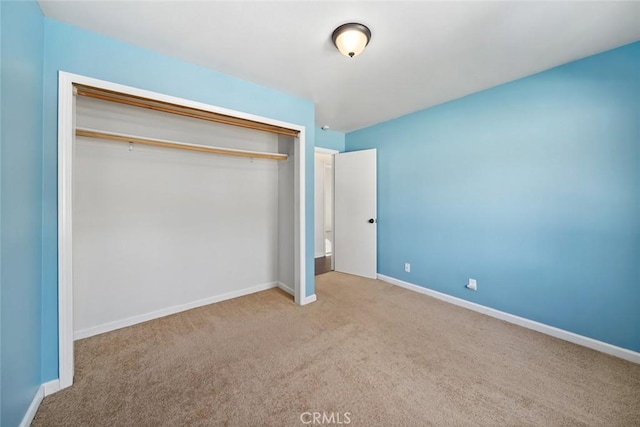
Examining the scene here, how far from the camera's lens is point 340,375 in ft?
5.76

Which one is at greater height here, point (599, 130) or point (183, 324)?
point (599, 130)

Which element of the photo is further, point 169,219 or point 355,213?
point 355,213

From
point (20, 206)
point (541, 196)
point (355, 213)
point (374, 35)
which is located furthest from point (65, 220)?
point (541, 196)

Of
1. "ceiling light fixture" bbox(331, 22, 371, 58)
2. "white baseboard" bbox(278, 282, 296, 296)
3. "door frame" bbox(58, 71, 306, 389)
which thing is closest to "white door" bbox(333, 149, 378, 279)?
"white baseboard" bbox(278, 282, 296, 296)

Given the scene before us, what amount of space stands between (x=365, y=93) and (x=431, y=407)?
2892mm

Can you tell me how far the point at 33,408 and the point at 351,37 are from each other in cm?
306

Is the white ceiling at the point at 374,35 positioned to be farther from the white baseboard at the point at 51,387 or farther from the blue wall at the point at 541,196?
the white baseboard at the point at 51,387

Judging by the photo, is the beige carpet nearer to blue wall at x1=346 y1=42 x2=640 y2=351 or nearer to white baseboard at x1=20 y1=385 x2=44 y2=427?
white baseboard at x1=20 y1=385 x2=44 y2=427

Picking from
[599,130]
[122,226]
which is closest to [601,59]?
[599,130]

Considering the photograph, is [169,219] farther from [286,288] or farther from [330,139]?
[330,139]

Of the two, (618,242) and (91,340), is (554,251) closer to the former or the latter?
(618,242)

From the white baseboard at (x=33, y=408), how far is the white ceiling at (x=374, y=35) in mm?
2429

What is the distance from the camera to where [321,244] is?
571cm

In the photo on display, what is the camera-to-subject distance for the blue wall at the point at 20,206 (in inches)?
46.5
